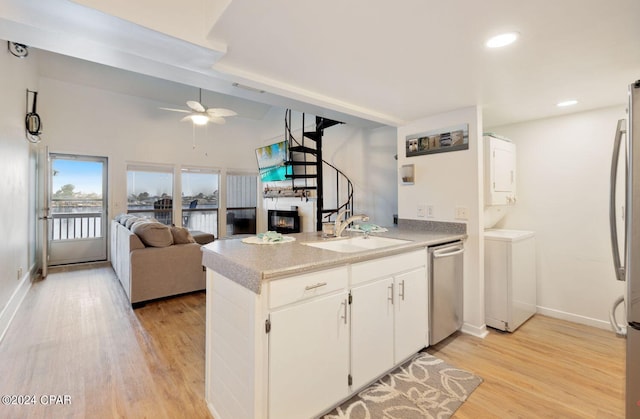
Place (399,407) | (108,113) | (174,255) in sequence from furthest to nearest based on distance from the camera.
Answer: (108,113)
(174,255)
(399,407)

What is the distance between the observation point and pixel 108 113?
563cm

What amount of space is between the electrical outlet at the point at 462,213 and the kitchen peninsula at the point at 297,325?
3.21ft

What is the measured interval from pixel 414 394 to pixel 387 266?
0.83 meters

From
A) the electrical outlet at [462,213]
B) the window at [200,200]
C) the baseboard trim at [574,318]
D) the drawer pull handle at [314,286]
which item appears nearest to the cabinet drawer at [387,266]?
the drawer pull handle at [314,286]

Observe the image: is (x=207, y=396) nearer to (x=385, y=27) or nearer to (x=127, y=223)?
(x=385, y=27)

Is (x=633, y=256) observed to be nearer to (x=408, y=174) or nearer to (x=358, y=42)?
(x=358, y=42)

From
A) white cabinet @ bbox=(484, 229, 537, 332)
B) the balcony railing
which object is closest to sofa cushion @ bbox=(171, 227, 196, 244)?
the balcony railing

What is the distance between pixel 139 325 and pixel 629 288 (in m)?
3.59

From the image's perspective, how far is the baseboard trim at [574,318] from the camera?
281 cm

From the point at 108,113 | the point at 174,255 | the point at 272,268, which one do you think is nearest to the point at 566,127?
the point at 272,268

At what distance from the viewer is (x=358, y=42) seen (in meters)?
1.60

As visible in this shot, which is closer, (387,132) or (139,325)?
(139,325)

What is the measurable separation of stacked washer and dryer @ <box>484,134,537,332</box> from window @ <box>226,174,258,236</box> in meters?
5.91

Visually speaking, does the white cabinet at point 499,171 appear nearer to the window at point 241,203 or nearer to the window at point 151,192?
the window at point 241,203
